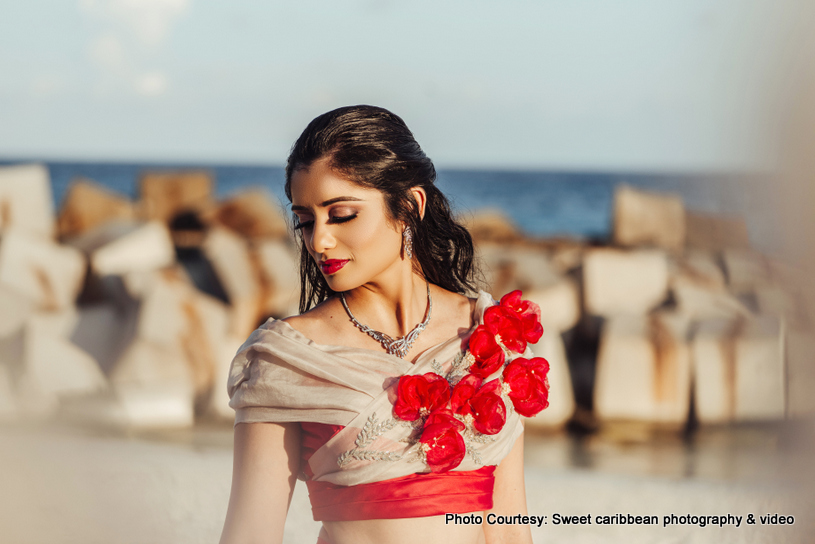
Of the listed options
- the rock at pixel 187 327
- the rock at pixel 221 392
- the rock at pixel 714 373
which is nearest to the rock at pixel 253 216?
the rock at pixel 187 327

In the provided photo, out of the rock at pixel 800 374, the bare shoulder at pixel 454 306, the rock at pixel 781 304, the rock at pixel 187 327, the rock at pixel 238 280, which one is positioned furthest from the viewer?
the rock at pixel 238 280

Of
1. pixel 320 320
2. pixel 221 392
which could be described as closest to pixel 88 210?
pixel 221 392

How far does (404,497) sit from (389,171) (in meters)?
0.58

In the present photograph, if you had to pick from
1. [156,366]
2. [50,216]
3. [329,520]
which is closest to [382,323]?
[329,520]

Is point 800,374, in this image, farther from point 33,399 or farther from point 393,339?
point 33,399

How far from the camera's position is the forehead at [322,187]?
1294mm

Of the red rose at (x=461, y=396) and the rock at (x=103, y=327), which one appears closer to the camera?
the red rose at (x=461, y=396)

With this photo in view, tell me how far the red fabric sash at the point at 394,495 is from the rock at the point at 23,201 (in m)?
7.97

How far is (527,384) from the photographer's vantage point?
4.56 feet

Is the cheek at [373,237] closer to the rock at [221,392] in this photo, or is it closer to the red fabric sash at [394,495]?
the red fabric sash at [394,495]

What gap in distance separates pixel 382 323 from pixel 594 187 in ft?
124

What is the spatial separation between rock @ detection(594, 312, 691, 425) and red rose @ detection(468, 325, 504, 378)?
584cm

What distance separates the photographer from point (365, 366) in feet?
4.37

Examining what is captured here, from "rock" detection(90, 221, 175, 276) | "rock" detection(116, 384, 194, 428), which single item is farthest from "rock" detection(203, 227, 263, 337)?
"rock" detection(116, 384, 194, 428)
